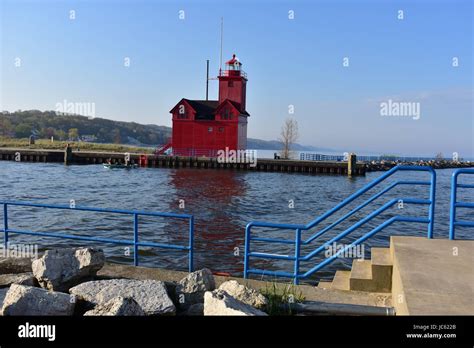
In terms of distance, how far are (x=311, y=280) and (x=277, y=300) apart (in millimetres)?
5463

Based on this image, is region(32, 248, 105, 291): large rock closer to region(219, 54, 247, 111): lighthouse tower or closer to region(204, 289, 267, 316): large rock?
region(204, 289, 267, 316): large rock

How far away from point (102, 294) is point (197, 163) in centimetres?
4757

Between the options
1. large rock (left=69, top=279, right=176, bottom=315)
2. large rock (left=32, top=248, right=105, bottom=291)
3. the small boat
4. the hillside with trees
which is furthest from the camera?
the hillside with trees

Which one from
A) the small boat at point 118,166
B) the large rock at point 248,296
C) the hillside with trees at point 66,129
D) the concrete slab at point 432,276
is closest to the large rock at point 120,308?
the large rock at point 248,296

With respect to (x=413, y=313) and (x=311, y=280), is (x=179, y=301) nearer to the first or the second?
(x=413, y=313)

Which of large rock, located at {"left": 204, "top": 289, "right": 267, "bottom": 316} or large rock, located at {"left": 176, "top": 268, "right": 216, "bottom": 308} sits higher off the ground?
large rock, located at {"left": 204, "top": 289, "right": 267, "bottom": 316}

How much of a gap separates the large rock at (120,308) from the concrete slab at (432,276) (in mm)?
2838

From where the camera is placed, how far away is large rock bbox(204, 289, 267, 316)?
14.0ft

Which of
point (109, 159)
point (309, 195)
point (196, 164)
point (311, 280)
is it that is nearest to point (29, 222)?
point (311, 280)

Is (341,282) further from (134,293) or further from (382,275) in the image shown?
(134,293)

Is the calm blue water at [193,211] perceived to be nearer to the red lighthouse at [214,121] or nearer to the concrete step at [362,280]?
the concrete step at [362,280]

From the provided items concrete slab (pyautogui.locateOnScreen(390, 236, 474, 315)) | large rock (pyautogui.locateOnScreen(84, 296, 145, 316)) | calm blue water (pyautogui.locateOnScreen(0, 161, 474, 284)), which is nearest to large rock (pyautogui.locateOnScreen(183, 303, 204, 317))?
large rock (pyautogui.locateOnScreen(84, 296, 145, 316))

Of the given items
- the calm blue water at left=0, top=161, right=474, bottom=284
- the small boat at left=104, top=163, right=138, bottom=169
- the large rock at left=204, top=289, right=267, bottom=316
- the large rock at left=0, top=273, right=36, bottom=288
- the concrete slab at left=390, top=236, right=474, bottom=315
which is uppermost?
the concrete slab at left=390, top=236, right=474, bottom=315

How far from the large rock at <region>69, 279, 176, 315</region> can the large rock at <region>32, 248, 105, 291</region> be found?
50cm
